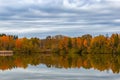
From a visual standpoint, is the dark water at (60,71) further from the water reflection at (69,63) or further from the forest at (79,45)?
the forest at (79,45)

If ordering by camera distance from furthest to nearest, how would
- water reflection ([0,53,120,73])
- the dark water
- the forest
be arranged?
the forest
water reflection ([0,53,120,73])
the dark water

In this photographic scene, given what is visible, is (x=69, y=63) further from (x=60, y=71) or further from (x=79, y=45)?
(x=79, y=45)

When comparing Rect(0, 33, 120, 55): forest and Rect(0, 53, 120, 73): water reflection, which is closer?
Rect(0, 53, 120, 73): water reflection

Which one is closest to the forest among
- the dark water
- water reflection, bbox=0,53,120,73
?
water reflection, bbox=0,53,120,73

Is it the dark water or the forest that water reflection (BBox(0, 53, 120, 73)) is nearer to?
the dark water

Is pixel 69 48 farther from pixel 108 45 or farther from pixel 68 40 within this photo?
pixel 108 45

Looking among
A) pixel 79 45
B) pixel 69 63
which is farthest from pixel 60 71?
pixel 79 45

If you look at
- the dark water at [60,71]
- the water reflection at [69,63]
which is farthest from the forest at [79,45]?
the dark water at [60,71]

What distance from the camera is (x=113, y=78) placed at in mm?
31469

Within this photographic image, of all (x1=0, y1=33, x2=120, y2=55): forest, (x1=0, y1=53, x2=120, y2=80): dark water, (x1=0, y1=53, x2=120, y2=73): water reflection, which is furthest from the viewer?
(x1=0, y1=33, x2=120, y2=55): forest

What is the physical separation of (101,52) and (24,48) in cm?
2702

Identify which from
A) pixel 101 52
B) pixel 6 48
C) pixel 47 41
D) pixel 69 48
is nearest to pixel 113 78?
pixel 101 52

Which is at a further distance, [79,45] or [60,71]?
[79,45]

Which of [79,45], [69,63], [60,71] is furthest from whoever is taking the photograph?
[79,45]
